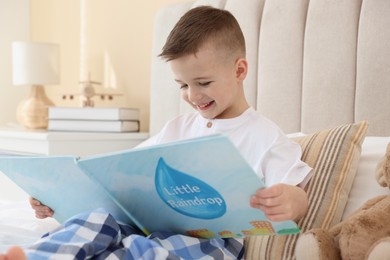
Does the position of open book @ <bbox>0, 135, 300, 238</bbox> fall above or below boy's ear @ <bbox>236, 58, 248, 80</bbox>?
below

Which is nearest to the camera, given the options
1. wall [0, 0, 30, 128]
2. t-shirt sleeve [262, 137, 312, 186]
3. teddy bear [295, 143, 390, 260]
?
teddy bear [295, 143, 390, 260]

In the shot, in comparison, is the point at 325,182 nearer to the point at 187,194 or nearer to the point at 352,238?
the point at 352,238

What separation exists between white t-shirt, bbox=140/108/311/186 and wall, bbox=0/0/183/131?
4.71ft

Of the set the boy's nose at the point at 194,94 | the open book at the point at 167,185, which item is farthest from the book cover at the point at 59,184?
the boy's nose at the point at 194,94

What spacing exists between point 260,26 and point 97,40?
1.32m

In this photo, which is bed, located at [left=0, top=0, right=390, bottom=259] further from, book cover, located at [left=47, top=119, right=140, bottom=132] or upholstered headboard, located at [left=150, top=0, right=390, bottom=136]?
book cover, located at [left=47, top=119, right=140, bottom=132]

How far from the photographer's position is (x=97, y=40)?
290 centimetres

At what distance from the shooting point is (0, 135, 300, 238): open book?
77 centimetres

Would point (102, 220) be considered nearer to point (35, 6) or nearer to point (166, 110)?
point (166, 110)

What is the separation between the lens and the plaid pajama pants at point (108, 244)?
821mm

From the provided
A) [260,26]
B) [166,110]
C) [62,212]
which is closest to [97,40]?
[166,110]

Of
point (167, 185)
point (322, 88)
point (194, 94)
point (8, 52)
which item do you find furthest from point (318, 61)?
point (8, 52)

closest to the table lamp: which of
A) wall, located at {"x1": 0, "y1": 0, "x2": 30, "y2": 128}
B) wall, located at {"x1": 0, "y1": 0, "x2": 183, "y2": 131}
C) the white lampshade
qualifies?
the white lampshade

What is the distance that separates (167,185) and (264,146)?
0.32 metres
